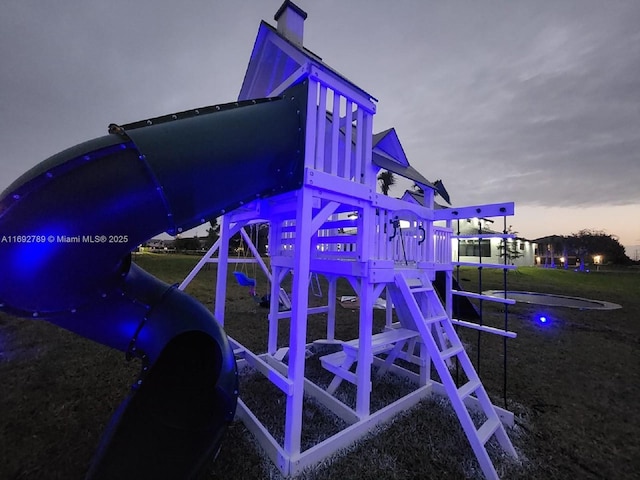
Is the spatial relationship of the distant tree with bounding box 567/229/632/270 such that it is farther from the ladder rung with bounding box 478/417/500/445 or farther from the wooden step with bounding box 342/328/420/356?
the ladder rung with bounding box 478/417/500/445

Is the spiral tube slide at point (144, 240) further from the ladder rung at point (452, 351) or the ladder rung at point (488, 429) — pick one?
the ladder rung at point (488, 429)

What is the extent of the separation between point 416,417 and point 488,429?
874mm

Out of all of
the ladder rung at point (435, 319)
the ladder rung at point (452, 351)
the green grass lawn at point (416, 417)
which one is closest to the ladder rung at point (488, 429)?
the green grass lawn at point (416, 417)

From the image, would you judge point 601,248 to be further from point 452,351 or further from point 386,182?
→ point 452,351

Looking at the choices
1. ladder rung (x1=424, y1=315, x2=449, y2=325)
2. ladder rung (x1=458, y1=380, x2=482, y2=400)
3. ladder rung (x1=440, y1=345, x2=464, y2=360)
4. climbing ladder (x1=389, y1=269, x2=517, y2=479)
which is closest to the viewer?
climbing ladder (x1=389, y1=269, x2=517, y2=479)

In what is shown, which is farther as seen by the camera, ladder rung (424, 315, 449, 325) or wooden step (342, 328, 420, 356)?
wooden step (342, 328, 420, 356)

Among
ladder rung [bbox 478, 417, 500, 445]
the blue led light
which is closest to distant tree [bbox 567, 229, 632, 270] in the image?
the blue led light

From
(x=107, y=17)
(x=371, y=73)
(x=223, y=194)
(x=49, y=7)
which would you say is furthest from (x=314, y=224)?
(x=371, y=73)

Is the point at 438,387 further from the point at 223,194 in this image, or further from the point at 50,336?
the point at 50,336

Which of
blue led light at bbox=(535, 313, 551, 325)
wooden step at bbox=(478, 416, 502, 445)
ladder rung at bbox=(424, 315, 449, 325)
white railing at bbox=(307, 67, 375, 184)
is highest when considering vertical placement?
white railing at bbox=(307, 67, 375, 184)

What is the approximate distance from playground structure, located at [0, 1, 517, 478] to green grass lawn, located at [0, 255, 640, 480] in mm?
265

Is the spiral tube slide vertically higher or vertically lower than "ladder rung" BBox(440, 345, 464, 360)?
higher

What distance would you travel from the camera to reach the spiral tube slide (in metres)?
1.45

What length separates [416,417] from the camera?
10.7ft
